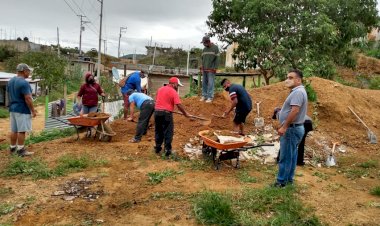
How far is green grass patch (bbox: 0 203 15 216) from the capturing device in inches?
188

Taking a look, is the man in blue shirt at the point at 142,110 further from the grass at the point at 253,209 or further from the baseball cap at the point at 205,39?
the grass at the point at 253,209

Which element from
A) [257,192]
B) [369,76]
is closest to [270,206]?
[257,192]

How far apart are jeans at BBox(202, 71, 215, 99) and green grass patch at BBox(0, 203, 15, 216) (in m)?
6.41

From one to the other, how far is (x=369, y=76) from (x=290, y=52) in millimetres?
11246

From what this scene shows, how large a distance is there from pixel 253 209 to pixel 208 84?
5.90 meters

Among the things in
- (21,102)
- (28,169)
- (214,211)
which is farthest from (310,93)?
(28,169)

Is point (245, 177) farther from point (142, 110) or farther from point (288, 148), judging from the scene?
point (142, 110)

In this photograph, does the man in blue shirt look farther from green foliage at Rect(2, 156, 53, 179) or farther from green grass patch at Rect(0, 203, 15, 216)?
green grass patch at Rect(0, 203, 15, 216)

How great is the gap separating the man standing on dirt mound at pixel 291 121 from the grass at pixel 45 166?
3.46 metres

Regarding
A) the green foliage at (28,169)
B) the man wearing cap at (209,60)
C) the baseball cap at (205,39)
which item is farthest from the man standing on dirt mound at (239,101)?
the green foliage at (28,169)

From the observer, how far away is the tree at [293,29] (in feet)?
43.3

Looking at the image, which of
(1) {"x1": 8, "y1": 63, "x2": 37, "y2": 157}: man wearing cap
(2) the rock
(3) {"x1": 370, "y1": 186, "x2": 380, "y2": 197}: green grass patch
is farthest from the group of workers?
(2) the rock

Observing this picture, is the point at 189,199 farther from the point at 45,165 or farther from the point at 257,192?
the point at 45,165

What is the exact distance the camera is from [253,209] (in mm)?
4996
